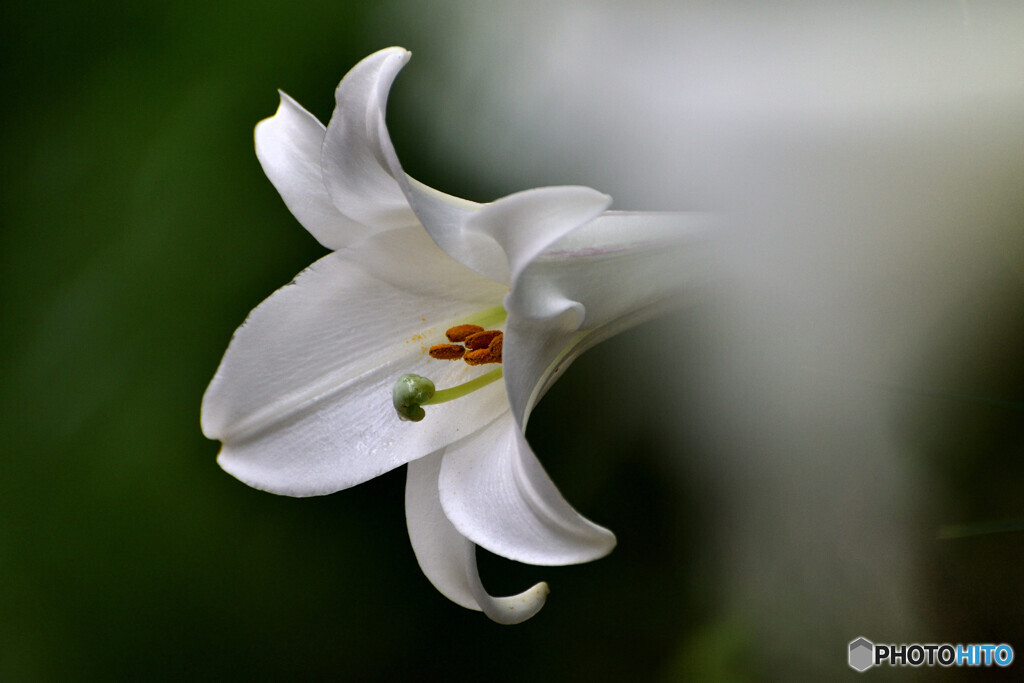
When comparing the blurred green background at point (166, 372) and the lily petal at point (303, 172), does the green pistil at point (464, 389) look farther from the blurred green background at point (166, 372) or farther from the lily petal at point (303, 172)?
the blurred green background at point (166, 372)

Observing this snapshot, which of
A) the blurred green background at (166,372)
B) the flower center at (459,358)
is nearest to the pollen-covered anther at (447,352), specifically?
the flower center at (459,358)

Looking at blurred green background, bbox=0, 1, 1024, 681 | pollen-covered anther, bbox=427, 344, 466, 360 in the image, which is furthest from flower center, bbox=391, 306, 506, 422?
blurred green background, bbox=0, 1, 1024, 681

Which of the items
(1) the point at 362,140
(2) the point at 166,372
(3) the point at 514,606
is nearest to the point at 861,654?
(3) the point at 514,606

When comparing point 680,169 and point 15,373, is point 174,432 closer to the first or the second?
point 15,373

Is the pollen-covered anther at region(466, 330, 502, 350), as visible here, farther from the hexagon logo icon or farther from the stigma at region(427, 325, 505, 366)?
the hexagon logo icon

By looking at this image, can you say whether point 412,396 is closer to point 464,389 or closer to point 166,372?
point 464,389

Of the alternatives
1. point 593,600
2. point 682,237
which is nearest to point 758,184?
point 682,237
